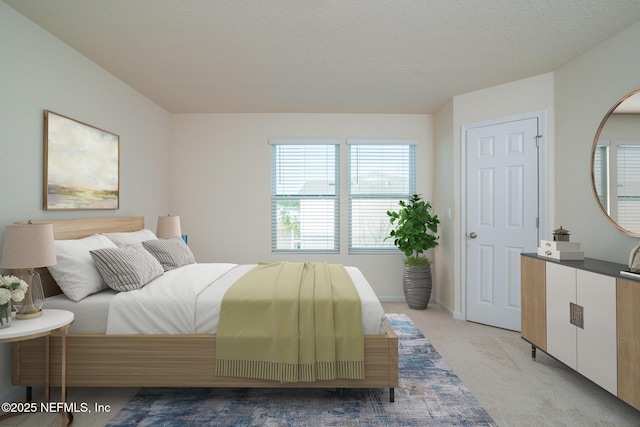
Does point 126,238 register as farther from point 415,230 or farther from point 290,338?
point 415,230

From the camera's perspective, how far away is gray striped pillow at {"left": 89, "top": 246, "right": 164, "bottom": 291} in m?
2.55

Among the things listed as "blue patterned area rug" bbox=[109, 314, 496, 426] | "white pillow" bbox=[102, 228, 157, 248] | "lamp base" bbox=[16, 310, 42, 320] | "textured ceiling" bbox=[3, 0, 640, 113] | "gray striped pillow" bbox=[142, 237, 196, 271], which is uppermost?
"textured ceiling" bbox=[3, 0, 640, 113]

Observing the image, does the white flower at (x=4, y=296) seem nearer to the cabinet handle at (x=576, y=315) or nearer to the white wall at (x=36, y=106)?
the white wall at (x=36, y=106)

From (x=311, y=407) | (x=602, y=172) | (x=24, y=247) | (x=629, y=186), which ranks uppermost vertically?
(x=602, y=172)

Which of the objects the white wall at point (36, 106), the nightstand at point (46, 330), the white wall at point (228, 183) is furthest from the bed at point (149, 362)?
the white wall at point (228, 183)

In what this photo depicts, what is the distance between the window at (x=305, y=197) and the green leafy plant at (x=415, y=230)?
3.10 ft

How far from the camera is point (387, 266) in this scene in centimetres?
518

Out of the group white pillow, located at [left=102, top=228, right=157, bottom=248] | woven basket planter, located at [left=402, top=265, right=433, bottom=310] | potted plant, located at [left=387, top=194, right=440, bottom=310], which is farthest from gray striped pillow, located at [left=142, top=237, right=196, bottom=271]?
woven basket planter, located at [left=402, top=265, right=433, bottom=310]

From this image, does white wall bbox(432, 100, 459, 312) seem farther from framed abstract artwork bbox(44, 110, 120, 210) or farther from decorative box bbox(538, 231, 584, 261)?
framed abstract artwork bbox(44, 110, 120, 210)

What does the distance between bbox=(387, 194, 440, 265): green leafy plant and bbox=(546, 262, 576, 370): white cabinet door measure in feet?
5.99

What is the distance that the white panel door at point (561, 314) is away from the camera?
104 inches

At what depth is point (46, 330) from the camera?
1.97 meters

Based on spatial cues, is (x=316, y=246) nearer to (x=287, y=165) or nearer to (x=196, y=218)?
(x=287, y=165)

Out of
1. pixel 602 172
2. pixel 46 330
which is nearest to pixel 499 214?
pixel 602 172
